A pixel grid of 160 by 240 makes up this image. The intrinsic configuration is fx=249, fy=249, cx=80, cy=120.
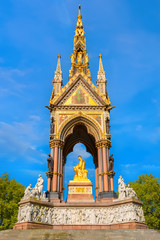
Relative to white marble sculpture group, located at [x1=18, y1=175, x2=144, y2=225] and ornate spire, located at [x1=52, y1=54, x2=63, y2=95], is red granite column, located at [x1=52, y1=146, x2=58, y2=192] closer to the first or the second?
white marble sculpture group, located at [x1=18, y1=175, x2=144, y2=225]

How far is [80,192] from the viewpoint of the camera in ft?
71.3

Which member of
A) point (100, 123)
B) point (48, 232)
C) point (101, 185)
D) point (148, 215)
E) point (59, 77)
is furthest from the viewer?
point (148, 215)

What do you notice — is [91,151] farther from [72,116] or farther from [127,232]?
[127,232]

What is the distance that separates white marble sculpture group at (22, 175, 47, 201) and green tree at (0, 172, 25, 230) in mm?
13702

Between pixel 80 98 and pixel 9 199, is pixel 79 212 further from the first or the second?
pixel 9 199

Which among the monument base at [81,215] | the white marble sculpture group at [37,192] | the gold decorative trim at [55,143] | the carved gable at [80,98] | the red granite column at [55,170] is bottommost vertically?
the monument base at [81,215]

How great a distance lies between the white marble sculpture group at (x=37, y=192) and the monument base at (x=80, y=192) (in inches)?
105

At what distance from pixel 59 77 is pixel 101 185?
40.0 ft

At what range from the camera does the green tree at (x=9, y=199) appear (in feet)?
102

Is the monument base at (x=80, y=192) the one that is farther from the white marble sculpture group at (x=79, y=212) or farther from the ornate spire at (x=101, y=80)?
the ornate spire at (x=101, y=80)

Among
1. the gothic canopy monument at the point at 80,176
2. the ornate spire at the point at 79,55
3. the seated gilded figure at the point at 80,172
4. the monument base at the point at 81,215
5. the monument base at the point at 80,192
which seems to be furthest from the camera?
the ornate spire at the point at 79,55

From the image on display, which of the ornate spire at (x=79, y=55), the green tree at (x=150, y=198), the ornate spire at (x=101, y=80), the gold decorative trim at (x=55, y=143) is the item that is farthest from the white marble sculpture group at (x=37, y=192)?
the green tree at (x=150, y=198)

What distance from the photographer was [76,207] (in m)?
20.1

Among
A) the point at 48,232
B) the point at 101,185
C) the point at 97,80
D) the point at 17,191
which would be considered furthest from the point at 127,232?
the point at 17,191
